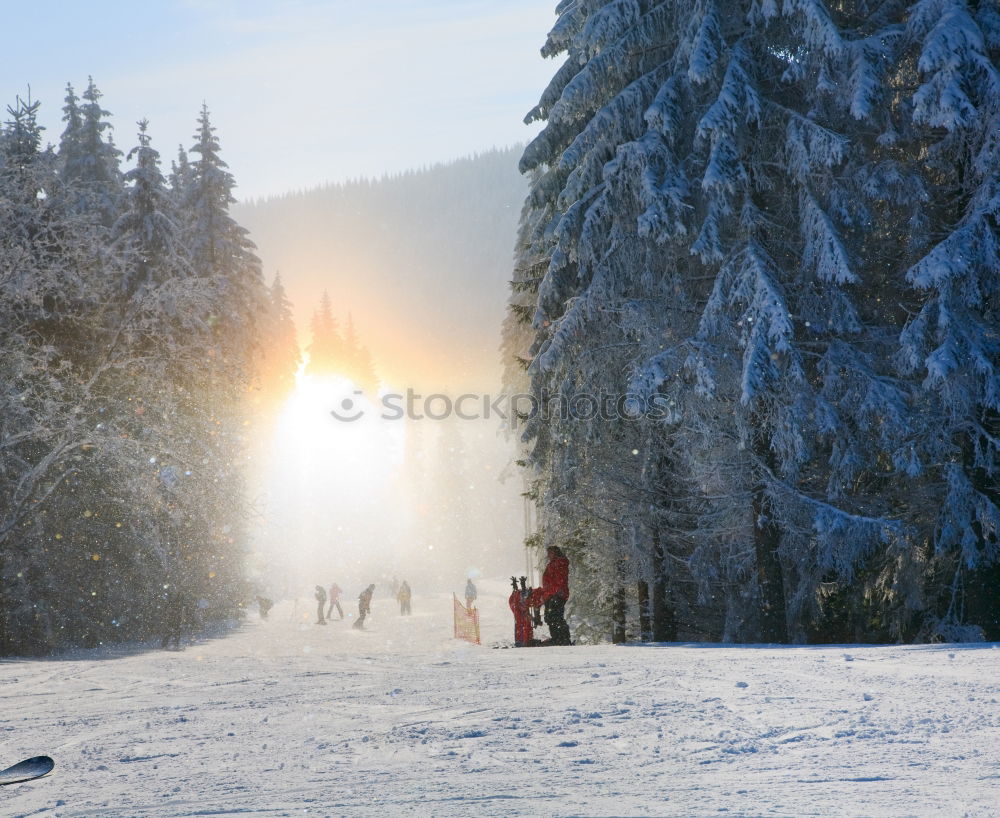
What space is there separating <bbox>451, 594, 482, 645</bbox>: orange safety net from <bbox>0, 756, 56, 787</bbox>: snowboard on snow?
56.3ft

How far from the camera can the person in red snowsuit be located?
47.4 ft

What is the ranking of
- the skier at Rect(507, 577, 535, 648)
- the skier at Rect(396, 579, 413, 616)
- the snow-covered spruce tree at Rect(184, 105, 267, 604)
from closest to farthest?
the skier at Rect(507, 577, 535, 648) < the snow-covered spruce tree at Rect(184, 105, 267, 604) < the skier at Rect(396, 579, 413, 616)

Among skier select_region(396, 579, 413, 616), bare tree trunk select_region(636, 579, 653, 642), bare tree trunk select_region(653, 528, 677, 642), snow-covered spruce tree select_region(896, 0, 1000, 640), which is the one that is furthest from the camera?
skier select_region(396, 579, 413, 616)

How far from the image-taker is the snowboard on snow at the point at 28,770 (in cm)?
492

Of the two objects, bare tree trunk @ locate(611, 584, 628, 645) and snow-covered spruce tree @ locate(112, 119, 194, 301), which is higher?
snow-covered spruce tree @ locate(112, 119, 194, 301)

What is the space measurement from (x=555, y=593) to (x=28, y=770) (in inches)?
404

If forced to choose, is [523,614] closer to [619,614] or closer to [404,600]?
[619,614]

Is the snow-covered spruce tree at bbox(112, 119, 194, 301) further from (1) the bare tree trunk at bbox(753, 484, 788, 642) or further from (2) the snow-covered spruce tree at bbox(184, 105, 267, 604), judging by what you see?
(1) the bare tree trunk at bbox(753, 484, 788, 642)

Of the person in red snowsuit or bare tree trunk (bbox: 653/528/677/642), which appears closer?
the person in red snowsuit

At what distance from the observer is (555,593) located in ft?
48.1

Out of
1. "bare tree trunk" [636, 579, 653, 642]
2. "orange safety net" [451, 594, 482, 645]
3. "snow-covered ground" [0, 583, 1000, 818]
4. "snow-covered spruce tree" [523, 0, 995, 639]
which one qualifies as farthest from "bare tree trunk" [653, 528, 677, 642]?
"snow-covered ground" [0, 583, 1000, 818]

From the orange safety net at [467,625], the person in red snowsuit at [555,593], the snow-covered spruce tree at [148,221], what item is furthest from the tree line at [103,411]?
the person in red snowsuit at [555,593]

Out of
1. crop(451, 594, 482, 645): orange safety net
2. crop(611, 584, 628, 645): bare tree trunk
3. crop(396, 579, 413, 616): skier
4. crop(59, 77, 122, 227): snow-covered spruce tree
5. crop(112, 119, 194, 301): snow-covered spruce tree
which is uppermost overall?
crop(59, 77, 122, 227): snow-covered spruce tree

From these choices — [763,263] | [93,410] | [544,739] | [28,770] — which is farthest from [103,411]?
[544,739]
